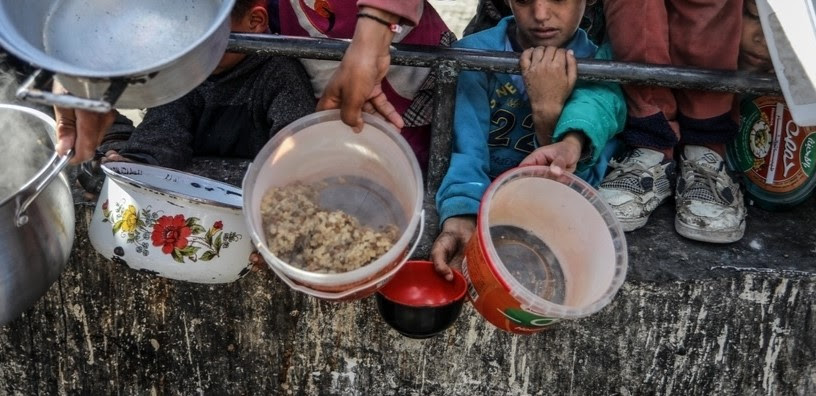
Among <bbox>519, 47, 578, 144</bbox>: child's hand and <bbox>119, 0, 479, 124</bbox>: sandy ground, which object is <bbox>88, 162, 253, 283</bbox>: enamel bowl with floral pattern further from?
<bbox>119, 0, 479, 124</bbox>: sandy ground

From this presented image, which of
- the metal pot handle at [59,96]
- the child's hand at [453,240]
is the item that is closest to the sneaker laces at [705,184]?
the child's hand at [453,240]

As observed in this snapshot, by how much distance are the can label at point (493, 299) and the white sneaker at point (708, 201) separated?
627 millimetres

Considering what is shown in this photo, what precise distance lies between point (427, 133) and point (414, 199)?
81cm

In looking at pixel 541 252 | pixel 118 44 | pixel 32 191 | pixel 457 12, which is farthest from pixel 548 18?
pixel 457 12

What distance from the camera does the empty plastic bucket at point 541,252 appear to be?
6.14 ft

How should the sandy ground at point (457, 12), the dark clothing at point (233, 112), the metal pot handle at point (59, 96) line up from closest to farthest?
the metal pot handle at point (59, 96) < the dark clothing at point (233, 112) < the sandy ground at point (457, 12)

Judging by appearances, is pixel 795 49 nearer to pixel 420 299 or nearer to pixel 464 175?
pixel 464 175

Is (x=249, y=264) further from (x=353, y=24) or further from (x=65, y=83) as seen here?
(x=353, y=24)

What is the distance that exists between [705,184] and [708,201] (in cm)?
8

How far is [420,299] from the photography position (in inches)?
78.3

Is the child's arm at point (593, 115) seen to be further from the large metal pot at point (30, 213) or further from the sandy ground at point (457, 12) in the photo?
the sandy ground at point (457, 12)

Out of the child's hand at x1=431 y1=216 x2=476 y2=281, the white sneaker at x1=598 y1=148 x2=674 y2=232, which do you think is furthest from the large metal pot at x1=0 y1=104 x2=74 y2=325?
the white sneaker at x1=598 y1=148 x2=674 y2=232

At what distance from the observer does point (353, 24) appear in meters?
2.58

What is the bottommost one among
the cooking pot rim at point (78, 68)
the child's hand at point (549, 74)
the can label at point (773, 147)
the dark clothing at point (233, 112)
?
the dark clothing at point (233, 112)
